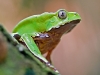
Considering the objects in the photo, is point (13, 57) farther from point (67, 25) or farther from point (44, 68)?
point (67, 25)

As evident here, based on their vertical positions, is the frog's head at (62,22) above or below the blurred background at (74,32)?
above

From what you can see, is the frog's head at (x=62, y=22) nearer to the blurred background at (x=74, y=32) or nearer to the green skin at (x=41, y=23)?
the green skin at (x=41, y=23)

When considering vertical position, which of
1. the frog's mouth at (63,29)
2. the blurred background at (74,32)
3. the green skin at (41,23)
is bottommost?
the blurred background at (74,32)

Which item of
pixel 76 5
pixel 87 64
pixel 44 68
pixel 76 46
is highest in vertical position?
pixel 44 68

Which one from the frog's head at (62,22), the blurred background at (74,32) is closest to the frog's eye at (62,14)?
the frog's head at (62,22)

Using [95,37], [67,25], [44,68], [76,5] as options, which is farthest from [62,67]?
[44,68]

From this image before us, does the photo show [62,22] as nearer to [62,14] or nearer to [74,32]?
[62,14]

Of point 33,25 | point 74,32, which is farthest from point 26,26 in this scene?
point 74,32
